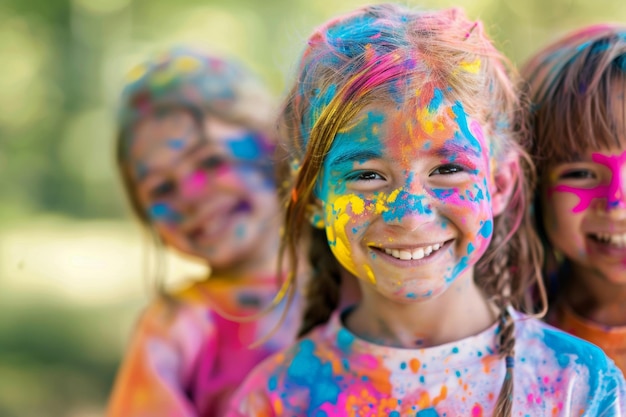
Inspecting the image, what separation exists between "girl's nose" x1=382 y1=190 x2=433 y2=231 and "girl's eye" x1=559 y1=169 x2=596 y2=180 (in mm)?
492

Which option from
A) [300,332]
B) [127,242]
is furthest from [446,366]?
[127,242]

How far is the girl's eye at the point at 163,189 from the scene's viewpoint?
2.47 metres

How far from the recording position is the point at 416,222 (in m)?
1.48

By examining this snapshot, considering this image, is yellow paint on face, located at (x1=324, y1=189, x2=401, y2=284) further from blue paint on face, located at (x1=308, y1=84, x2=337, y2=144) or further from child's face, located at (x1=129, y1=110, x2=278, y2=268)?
child's face, located at (x1=129, y1=110, x2=278, y2=268)

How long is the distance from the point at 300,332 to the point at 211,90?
38.8 inches

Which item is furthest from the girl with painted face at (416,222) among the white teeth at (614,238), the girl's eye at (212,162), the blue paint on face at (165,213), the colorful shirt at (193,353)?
the blue paint on face at (165,213)

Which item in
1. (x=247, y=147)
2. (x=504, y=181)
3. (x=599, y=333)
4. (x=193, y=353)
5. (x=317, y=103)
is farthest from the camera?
(x=247, y=147)

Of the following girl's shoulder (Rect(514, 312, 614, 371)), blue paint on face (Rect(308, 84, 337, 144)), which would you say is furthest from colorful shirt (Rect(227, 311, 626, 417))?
blue paint on face (Rect(308, 84, 337, 144))

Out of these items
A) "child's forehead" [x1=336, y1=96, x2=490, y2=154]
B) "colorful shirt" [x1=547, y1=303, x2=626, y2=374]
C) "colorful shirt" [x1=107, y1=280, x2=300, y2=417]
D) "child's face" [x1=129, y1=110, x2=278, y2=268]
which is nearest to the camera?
"child's forehead" [x1=336, y1=96, x2=490, y2=154]

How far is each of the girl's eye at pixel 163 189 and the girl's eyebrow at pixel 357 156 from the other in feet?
3.46

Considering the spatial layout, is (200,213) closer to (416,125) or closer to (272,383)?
(272,383)

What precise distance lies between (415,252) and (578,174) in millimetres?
528

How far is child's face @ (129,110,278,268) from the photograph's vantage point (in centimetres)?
245

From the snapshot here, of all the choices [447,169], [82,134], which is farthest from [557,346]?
[82,134]
